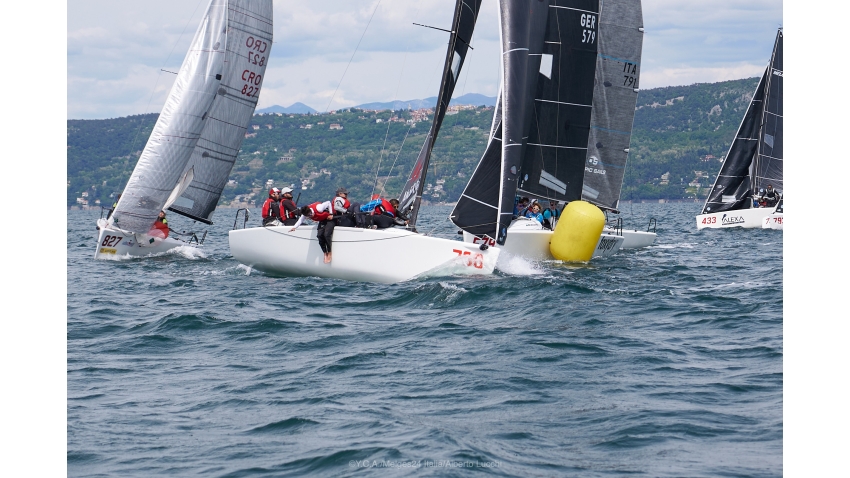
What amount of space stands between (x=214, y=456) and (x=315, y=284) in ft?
24.1

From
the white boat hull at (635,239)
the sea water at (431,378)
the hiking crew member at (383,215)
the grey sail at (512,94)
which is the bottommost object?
the sea water at (431,378)

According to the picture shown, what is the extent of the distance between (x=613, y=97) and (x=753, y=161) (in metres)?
9.23

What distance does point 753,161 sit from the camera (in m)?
27.1

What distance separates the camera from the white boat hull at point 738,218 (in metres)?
26.2

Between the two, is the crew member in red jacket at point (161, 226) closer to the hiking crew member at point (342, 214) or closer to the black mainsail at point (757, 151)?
the hiking crew member at point (342, 214)

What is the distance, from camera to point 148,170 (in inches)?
680

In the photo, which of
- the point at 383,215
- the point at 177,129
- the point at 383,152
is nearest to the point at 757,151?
the point at 177,129

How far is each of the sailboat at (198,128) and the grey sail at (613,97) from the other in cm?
704

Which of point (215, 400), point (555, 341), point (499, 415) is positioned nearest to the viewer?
point (499, 415)

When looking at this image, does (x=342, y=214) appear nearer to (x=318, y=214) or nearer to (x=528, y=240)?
(x=318, y=214)

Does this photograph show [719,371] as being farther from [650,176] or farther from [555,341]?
[650,176]

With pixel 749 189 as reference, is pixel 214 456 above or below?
below

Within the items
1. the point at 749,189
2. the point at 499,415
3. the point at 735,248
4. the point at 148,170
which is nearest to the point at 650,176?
the point at 749,189

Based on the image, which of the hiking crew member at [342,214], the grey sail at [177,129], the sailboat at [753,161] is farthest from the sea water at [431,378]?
the sailboat at [753,161]
